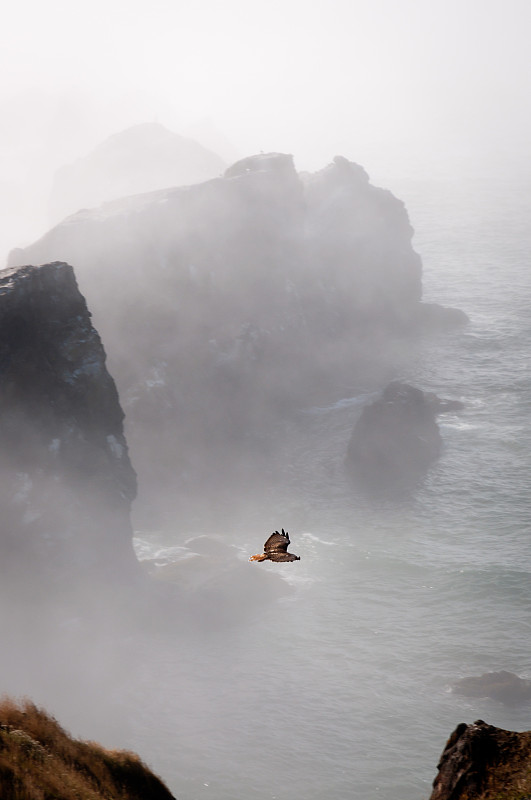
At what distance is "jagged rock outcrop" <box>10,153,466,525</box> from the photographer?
99625 millimetres

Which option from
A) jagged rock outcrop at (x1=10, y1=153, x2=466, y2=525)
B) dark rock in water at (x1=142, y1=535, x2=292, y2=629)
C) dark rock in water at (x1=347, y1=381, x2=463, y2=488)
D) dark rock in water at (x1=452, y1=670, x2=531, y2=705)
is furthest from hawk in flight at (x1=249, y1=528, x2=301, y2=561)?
dark rock in water at (x1=347, y1=381, x2=463, y2=488)

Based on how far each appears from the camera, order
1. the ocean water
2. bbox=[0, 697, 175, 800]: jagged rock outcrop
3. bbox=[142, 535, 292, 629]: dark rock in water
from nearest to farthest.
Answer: bbox=[0, 697, 175, 800]: jagged rock outcrop → the ocean water → bbox=[142, 535, 292, 629]: dark rock in water

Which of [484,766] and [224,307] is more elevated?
[224,307]

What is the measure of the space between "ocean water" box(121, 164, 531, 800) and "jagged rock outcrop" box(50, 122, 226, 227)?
311 ft

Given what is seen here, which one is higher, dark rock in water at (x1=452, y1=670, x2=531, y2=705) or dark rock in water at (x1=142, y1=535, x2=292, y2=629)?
dark rock in water at (x1=142, y1=535, x2=292, y2=629)

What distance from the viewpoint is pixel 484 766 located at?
26.4 metres

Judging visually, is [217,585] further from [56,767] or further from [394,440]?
[56,767]

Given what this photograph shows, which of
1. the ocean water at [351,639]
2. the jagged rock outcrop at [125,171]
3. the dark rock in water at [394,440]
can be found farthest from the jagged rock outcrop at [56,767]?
the jagged rock outcrop at [125,171]

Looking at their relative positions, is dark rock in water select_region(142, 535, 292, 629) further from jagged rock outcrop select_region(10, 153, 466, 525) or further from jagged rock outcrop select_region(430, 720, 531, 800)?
jagged rock outcrop select_region(430, 720, 531, 800)

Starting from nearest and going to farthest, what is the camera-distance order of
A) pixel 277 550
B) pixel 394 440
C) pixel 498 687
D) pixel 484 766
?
pixel 277 550, pixel 484 766, pixel 498 687, pixel 394 440

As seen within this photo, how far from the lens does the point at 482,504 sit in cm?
8781

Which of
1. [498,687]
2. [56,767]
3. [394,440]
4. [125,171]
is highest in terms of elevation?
[125,171]

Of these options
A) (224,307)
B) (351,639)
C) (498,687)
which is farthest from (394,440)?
(498,687)

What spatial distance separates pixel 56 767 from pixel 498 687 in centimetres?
4196
